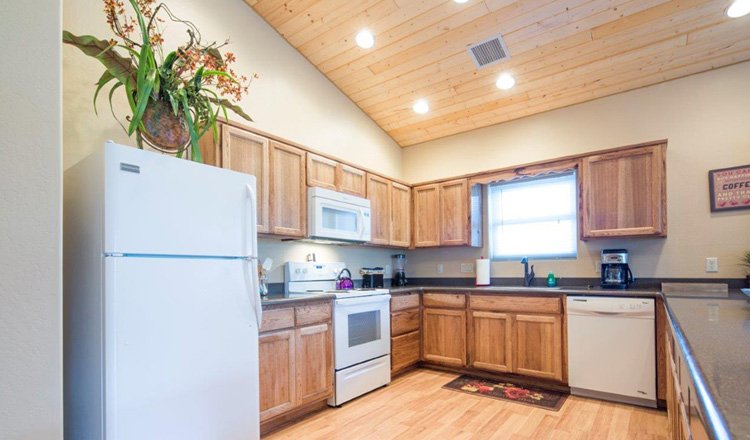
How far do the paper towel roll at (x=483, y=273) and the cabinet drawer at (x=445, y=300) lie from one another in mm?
412

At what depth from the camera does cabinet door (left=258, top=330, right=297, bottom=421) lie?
245 centimetres

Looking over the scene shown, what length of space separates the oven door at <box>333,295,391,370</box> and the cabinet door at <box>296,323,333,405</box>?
3.9 inches

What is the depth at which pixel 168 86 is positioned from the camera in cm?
190

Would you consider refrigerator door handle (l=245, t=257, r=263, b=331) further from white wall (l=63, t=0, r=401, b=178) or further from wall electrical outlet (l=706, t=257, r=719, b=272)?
wall electrical outlet (l=706, t=257, r=719, b=272)

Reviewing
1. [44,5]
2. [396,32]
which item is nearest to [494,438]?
[44,5]

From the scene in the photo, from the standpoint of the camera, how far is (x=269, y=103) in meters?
3.35

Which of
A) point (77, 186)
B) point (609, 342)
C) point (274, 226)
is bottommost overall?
point (609, 342)

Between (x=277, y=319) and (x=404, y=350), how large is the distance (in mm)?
1667

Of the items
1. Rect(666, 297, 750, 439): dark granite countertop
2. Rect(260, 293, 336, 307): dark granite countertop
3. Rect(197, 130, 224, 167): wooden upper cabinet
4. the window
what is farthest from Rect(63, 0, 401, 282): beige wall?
Rect(666, 297, 750, 439): dark granite countertop

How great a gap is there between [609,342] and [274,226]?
111 inches

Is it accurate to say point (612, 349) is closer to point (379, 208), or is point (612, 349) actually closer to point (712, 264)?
point (712, 264)

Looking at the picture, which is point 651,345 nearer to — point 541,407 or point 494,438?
point 541,407

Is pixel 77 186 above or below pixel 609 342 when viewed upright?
above

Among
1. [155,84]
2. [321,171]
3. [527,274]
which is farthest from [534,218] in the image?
[155,84]
